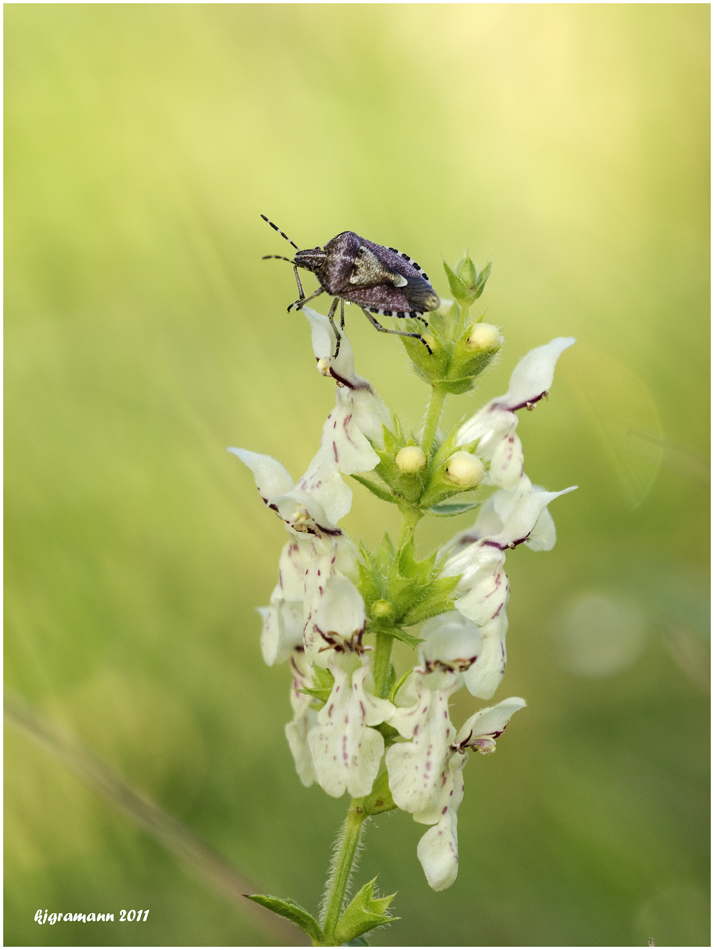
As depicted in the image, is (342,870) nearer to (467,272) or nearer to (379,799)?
(379,799)

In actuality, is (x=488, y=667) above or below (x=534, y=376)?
below

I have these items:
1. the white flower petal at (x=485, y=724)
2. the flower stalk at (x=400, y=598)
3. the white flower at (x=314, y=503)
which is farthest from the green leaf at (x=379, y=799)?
the white flower at (x=314, y=503)

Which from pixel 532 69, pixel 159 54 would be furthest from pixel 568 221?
Answer: pixel 159 54

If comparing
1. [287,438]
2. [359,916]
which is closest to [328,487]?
[359,916]

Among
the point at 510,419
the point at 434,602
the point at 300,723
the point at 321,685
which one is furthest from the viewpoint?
the point at 300,723

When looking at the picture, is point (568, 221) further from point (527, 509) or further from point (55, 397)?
point (527, 509)

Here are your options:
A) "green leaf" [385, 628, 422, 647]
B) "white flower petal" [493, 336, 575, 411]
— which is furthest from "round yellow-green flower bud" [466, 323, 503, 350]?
"green leaf" [385, 628, 422, 647]

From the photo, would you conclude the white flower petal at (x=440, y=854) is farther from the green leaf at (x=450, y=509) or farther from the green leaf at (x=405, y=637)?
the green leaf at (x=450, y=509)

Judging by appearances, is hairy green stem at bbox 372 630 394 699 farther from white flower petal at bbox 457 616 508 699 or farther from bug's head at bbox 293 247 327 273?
bug's head at bbox 293 247 327 273
